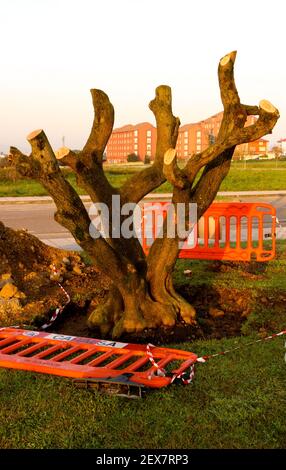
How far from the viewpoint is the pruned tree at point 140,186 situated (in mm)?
5367

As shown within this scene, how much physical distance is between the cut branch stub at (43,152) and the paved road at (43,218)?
642 centimetres

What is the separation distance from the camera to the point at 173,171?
5.53m

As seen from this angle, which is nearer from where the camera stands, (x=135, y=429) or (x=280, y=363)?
(x=135, y=429)

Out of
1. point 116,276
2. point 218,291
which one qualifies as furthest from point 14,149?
point 218,291

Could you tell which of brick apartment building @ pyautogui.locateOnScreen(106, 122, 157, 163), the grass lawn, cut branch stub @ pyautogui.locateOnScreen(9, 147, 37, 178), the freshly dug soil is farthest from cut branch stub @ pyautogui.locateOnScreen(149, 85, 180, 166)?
brick apartment building @ pyautogui.locateOnScreen(106, 122, 157, 163)

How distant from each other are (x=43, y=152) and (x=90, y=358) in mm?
1887

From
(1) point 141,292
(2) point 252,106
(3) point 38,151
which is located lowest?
(1) point 141,292

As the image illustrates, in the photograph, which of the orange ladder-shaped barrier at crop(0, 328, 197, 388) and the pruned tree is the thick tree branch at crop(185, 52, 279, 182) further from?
the orange ladder-shaped barrier at crop(0, 328, 197, 388)

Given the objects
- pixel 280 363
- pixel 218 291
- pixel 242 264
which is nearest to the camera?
pixel 280 363

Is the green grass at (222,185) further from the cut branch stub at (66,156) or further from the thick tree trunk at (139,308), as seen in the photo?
the cut branch stub at (66,156)

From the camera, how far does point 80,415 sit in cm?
406

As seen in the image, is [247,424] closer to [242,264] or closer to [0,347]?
[0,347]

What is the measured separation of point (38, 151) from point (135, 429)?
99.9 inches

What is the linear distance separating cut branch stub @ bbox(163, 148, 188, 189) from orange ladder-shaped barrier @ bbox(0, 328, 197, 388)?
1605 millimetres
